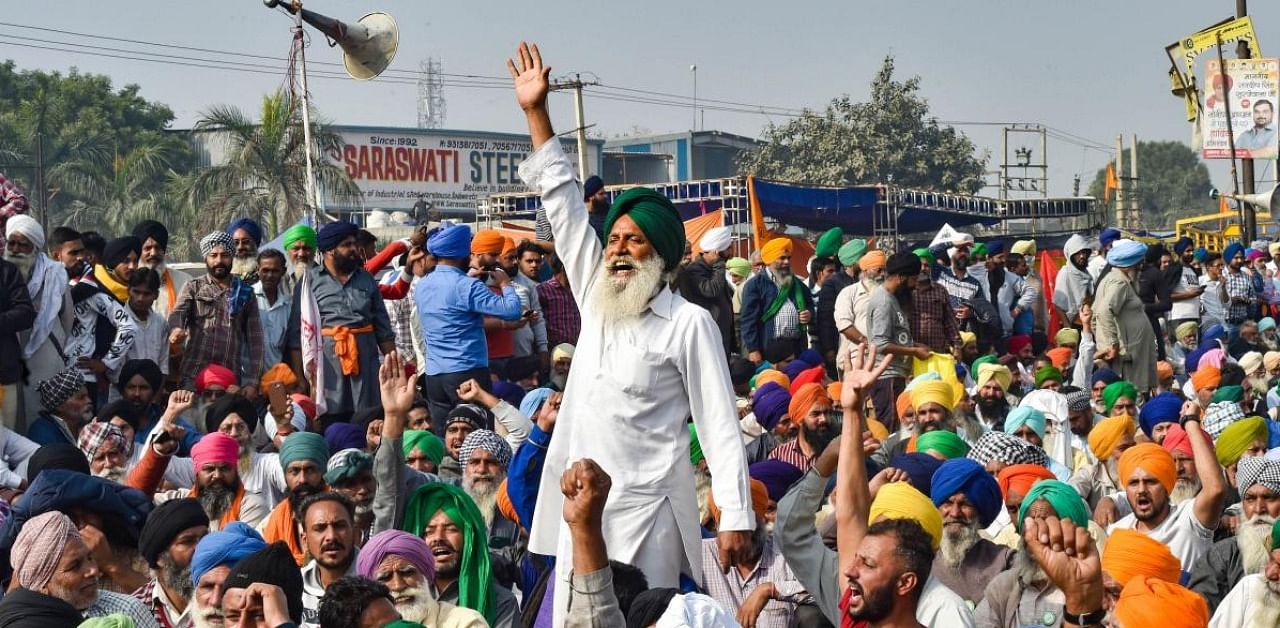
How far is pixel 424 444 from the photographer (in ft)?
25.6

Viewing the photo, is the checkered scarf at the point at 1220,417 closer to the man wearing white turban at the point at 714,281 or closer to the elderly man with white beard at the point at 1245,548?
the elderly man with white beard at the point at 1245,548

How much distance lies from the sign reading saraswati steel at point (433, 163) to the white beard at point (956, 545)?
130 ft

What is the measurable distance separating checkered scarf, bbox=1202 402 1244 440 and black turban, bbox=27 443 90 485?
6126 millimetres

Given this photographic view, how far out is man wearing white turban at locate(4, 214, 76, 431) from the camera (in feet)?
26.8

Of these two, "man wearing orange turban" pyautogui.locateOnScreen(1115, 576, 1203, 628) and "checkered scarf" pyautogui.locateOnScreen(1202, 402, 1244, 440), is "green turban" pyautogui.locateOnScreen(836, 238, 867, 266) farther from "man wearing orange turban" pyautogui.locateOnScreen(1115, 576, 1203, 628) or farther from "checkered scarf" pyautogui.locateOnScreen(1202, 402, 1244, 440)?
"man wearing orange turban" pyautogui.locateOnScreen(1115, 576, 1203, 628)

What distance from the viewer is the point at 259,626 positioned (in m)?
4.71

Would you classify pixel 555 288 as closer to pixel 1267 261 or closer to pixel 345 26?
pixel 345 26

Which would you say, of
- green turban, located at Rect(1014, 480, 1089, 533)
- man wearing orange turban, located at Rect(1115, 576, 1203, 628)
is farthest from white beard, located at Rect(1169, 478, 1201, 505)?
man wearing orange turban, located at Rect(1115, 576, 1203, 628)

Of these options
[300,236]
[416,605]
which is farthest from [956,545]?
[300,236]

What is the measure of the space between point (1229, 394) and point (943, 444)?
438cm

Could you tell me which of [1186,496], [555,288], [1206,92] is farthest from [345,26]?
[1206,92]

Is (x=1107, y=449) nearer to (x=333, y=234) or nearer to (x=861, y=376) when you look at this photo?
(x=333, y=234)

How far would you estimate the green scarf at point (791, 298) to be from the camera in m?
12.9

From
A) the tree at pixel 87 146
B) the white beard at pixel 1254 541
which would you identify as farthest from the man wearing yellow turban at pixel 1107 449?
the tree at pixel 87 146
